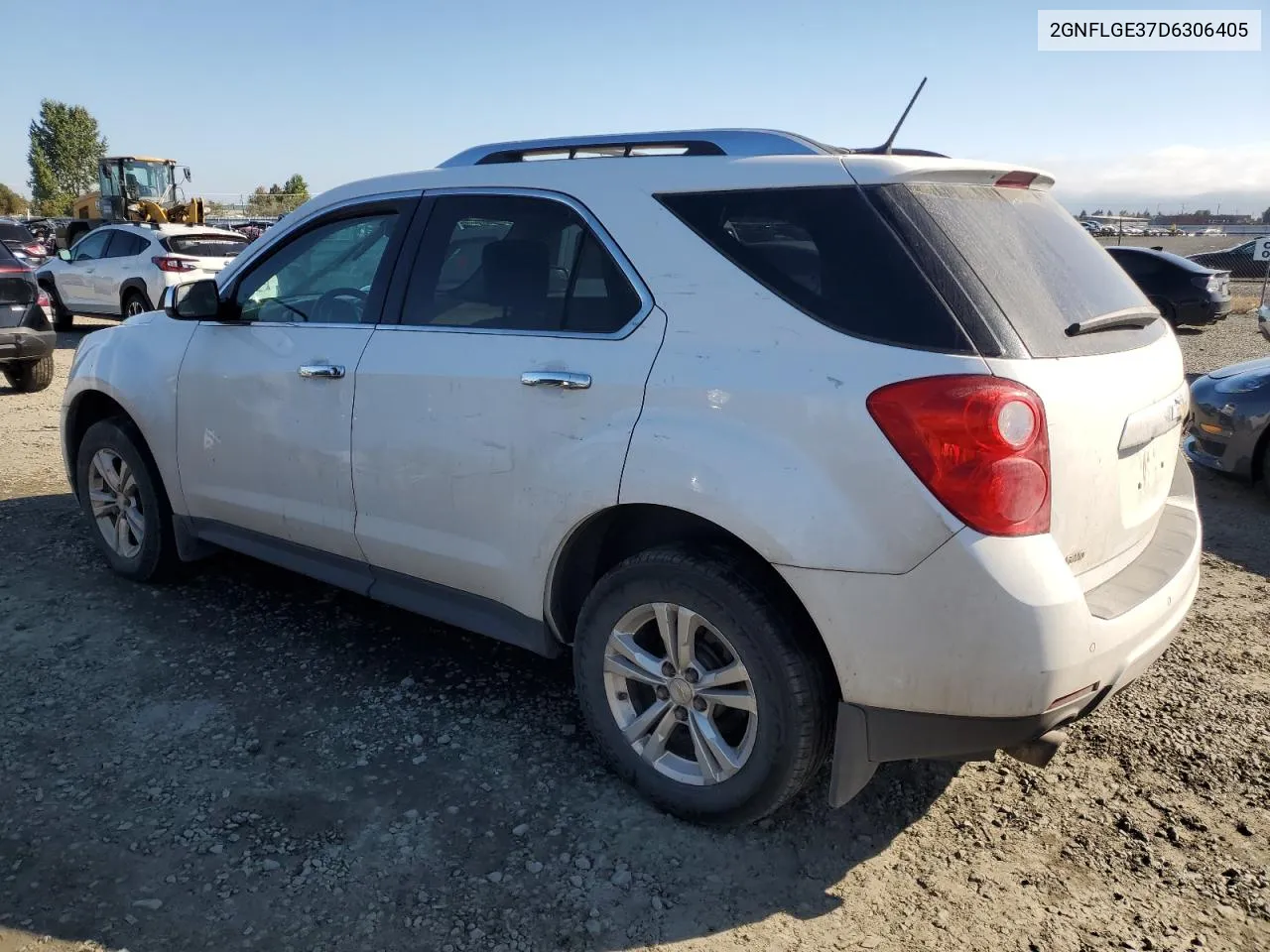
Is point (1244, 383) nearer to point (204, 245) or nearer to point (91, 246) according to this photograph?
point (204, 245)

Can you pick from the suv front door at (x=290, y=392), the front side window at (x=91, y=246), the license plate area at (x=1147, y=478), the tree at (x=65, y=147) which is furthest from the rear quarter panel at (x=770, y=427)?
the tree at (x=65, y=147)

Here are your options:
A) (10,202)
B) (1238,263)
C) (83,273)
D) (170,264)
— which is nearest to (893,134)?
(170,264)

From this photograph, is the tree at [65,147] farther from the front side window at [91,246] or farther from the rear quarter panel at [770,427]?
the rear quarter panel at [770,427]

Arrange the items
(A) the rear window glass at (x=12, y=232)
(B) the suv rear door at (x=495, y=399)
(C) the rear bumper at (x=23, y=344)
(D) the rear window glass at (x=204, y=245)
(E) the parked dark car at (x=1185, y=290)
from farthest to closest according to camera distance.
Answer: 1. (A) the rear window glass at (x=12, y=232)
2. (E) the parked dark car at (x=1185, y=290)
3. (D) the rear window glass at (x=204, y=245)
4. (C) the rear bumper at (x=23, y=344)
5. (B) the suv rear door at (x=495, y=399)

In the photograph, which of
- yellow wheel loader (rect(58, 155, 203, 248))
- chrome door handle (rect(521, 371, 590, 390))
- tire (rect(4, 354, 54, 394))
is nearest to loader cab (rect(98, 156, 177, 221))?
yellow wheel loader (rect(58, 155, 203, 248))

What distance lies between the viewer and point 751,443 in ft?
8.23

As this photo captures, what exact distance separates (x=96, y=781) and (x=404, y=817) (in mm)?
1028

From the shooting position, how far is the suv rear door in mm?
2854

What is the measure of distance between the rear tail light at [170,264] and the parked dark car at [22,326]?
3.40m

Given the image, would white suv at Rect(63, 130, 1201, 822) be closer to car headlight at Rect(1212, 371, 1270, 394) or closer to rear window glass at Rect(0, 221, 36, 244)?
car headlight at Rect(1212, 371, 1270, 394)

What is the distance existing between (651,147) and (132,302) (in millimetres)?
13157

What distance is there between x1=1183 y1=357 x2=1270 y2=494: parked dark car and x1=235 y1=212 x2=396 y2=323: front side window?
524 cm

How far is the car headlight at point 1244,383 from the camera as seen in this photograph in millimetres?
6402

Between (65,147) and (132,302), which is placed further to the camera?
(65,147)
